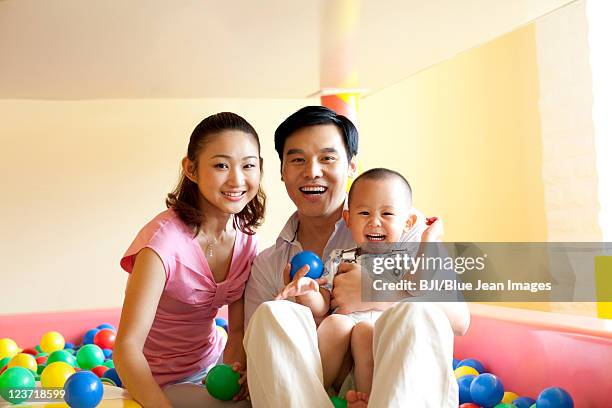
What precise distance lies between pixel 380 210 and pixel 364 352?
29 cm

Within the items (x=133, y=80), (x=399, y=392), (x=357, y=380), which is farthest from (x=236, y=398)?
(x=133, y=80)

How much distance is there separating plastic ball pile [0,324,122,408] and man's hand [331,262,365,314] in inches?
17.9

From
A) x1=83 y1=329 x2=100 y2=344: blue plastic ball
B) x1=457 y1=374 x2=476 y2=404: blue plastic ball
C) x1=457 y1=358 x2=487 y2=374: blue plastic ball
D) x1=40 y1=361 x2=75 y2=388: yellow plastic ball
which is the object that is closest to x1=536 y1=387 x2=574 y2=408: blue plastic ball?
x1=457 y1=374 x2=476 y2=404: blue plastic ball

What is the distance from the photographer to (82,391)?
1.22 meters

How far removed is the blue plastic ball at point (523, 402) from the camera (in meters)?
1.65

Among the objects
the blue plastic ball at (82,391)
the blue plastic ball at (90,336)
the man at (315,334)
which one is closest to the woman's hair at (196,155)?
the man at (315,334)

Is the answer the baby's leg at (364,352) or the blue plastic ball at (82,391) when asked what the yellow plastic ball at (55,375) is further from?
the baby's leg at (364,352)

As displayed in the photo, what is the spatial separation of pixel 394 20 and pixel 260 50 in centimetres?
49

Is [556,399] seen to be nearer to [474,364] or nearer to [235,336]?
[474,364]

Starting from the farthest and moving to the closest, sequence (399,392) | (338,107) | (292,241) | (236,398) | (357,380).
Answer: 1. (338,107)
2. (292,241)
3. (236,398)
4. (357,380)
5. (399,392)

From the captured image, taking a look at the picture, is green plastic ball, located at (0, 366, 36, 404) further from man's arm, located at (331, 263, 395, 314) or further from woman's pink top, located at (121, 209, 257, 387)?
man's arm, located at (331, 263, 395, 314)

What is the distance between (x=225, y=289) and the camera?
154cm

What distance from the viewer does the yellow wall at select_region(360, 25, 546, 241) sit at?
345cm

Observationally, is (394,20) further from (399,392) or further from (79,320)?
(79,320)
